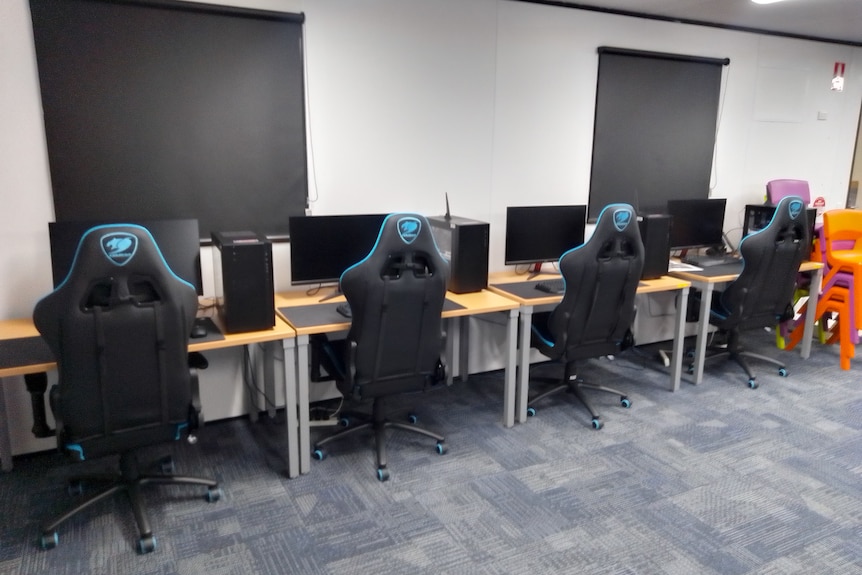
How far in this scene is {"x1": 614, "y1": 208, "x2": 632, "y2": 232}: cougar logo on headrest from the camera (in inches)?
120

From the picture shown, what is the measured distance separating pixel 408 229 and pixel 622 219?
119 cm

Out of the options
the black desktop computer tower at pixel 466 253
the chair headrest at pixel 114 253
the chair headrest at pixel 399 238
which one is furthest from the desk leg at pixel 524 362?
the chair headrest at pixel 114 253

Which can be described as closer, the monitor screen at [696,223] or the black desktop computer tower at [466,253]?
the black desktop computer tower at [466,253]

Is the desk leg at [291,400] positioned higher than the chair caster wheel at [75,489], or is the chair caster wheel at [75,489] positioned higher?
the desk leg at [291,400]

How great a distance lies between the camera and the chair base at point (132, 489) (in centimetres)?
224

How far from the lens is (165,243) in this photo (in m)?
2.74

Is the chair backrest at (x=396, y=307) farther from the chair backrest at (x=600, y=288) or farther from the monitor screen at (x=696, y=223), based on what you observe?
the monitor screen at (x=696, y=223)

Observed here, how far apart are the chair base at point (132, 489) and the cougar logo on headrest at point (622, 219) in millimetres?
2245

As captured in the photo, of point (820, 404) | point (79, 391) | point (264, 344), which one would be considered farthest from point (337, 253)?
point (820, 404)

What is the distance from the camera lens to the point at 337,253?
3.15m


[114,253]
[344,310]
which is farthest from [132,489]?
[344,310]

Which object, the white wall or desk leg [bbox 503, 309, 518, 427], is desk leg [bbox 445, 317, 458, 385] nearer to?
the white wall

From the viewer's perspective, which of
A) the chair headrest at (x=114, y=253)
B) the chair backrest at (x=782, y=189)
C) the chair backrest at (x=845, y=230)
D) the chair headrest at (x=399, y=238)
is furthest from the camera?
the chair backrest at (x=782, y=189)

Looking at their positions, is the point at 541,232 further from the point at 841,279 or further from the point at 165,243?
the point at 841,279
